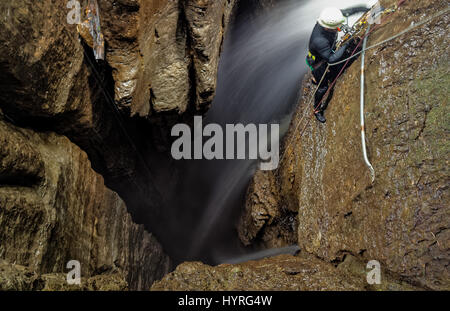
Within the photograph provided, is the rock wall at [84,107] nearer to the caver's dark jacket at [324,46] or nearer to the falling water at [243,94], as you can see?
the caver's dark jacket at [324,46]

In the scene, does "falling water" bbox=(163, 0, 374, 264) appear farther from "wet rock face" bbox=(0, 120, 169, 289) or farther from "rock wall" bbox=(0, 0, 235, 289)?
"wet rock face" bbox=(0, 120, 169, 289)

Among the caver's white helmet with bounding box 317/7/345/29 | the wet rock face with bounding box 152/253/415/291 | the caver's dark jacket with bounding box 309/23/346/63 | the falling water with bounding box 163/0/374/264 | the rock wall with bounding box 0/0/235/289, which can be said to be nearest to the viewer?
the wet rock face with bounding box 152/253/415/291

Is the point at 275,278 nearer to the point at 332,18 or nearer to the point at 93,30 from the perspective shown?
the point at 332,18

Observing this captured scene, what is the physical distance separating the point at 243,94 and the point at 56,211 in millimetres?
6343

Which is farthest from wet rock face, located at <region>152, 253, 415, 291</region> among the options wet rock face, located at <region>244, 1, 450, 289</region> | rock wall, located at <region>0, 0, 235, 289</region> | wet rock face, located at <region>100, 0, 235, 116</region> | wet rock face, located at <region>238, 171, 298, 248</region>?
wet rock face, located at <region>100, 0, 235, 116</region>

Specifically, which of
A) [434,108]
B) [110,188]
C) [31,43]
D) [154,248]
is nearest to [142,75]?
[31,43]

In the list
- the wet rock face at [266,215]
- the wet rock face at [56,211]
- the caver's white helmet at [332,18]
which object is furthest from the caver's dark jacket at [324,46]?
the wet rock face at [56,211]

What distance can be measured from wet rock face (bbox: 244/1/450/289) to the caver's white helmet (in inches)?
25.9

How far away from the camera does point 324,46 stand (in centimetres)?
629

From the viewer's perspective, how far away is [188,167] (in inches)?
441

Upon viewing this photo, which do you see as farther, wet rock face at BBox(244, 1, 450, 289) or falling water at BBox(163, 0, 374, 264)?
falling water at BBox(163, 0, 374, 264)

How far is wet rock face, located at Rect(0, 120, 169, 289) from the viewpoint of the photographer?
468cm

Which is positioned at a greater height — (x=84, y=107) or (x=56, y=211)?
(x=84, y=107)

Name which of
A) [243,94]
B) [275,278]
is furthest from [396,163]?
[243,94]
